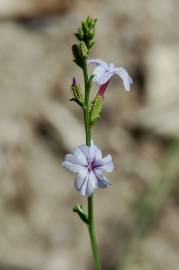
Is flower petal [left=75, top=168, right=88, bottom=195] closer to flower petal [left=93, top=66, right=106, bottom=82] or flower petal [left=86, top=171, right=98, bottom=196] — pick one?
flower petal [left=86, top=171, right=98, bottom=196]

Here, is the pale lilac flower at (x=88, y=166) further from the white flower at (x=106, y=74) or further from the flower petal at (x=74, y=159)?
the white flower at (x=106, y=74)

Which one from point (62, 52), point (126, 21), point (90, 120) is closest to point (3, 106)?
point (62, 52)

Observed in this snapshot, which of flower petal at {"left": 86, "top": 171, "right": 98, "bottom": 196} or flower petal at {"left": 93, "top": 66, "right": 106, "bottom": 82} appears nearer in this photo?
flower petal at {"left": 86, "top": 171, "right": 98, "bottom": 196}

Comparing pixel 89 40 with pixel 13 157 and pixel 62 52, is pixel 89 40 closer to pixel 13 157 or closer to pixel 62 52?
pixel 13 157

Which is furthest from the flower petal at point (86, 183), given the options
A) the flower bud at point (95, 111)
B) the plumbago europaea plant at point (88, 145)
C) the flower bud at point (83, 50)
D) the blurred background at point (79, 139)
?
the blurred background at point (79, 139)

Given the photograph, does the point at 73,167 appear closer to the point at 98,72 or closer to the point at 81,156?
the point at 81,156

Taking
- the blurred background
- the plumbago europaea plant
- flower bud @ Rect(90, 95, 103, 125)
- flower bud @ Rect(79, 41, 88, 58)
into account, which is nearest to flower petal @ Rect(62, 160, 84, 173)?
the plumbago europaea plant
